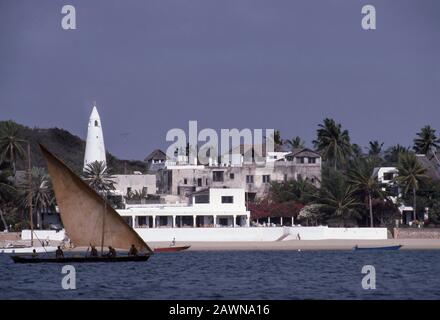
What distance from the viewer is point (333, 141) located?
458ft

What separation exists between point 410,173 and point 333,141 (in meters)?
25.5

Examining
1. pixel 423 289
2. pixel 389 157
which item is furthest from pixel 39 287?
pixel 389 157

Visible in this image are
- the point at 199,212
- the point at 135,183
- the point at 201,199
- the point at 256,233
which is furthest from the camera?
the point at 135,183

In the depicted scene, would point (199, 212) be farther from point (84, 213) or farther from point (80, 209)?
point (80, 209)

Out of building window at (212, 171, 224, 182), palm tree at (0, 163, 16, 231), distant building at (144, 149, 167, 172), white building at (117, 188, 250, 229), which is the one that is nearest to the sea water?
white building at (117, 188, 250, 229)

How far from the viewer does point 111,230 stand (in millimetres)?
73250

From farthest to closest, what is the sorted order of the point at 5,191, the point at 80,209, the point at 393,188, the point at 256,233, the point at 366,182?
the point at 393,188
the point at 366,182
the point at 5,191
the point at 256,233
the point at 80,209

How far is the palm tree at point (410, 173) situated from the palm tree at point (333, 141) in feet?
75.2

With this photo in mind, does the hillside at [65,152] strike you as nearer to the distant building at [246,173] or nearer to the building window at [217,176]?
the distant building at [246,173]

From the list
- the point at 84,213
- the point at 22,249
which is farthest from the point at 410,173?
the point at 84,213

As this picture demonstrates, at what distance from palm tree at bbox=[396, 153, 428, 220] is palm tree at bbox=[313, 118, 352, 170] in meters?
22.9

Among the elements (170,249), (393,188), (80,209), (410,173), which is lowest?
(170,249)
